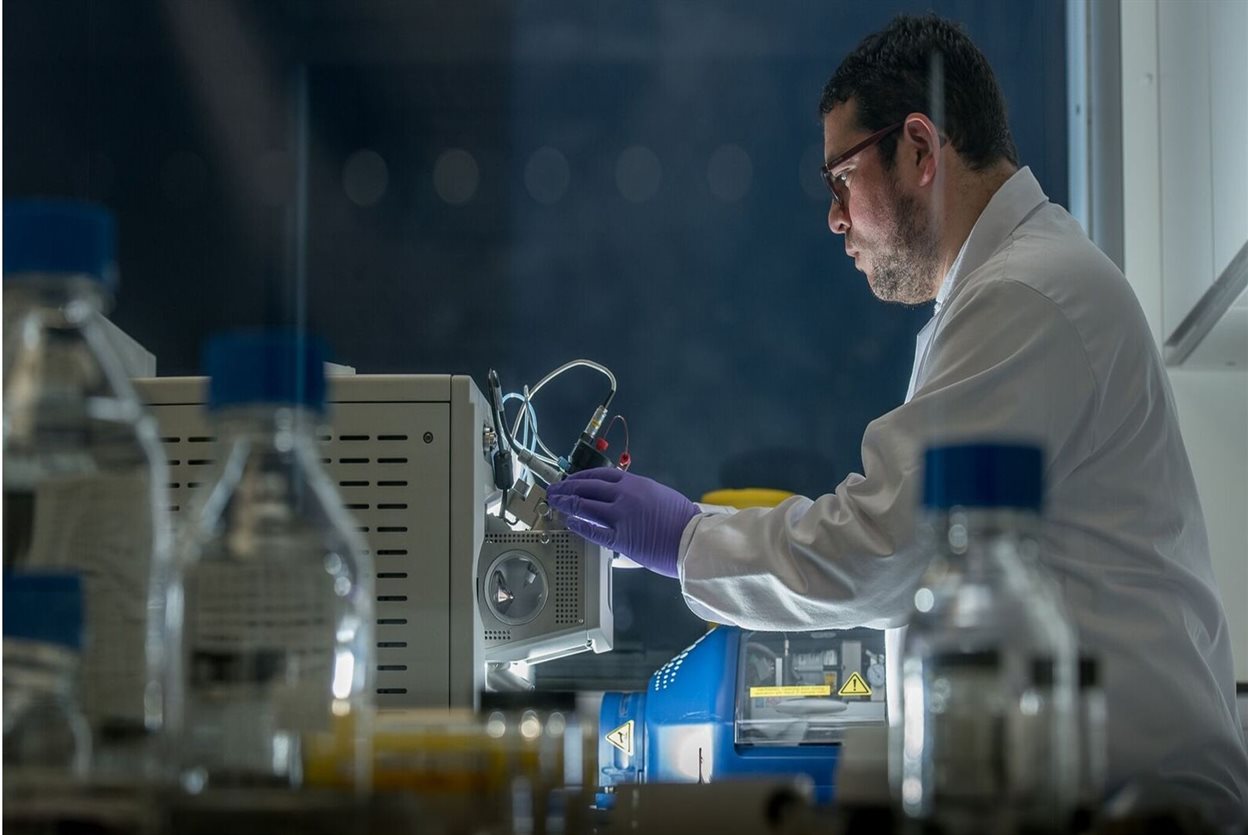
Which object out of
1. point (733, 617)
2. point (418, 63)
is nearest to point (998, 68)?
point (418, 63)

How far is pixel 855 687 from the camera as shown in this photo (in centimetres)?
233

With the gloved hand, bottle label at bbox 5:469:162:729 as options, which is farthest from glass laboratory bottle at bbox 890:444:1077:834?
the gloved hand

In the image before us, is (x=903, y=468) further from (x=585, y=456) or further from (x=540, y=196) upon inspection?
(x=540, y=196)

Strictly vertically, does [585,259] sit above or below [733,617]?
above

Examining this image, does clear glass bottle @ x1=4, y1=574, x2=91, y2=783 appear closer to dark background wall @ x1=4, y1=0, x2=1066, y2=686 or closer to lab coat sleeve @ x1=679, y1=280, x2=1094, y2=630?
lab coat sleeve @ x1=679, y1=280, x2=1094, y2=630

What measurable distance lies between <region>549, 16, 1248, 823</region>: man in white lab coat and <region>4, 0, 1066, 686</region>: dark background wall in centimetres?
113

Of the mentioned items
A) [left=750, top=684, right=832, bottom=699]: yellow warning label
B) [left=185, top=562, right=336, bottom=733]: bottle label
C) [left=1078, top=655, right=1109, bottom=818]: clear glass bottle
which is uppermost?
[left=185, top=562, right=336, bottom=733]: bottle label

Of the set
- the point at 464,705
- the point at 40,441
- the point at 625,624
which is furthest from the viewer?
the point at 625,624

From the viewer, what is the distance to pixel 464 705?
1.47 metres

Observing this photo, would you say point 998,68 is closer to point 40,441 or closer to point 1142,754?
point 1142,754

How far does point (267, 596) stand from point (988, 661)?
322 millimetres

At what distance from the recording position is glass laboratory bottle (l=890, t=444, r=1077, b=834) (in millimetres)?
557

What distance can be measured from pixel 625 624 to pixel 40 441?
2.39 m

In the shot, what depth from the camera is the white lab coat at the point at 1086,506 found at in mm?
1507
